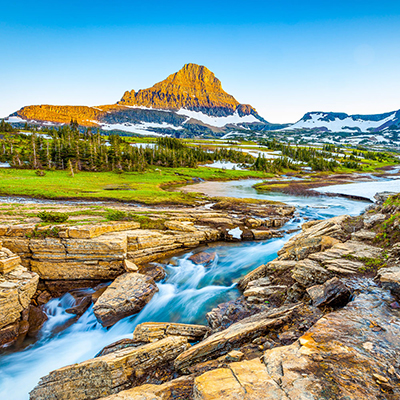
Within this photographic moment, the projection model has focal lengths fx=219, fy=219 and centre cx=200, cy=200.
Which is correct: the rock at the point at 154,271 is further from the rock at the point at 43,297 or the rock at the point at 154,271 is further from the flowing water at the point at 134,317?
the rock at the point at 43,297

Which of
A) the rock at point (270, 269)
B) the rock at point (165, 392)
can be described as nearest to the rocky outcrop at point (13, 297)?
the rock at point (165, 392)

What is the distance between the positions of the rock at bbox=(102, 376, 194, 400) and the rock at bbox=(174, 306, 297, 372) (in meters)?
0.99

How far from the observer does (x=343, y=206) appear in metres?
41.8

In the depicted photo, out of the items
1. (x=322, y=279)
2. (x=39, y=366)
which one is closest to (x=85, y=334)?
(x=39, y=366)

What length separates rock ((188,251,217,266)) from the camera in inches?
743

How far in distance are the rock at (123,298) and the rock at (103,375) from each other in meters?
4.70

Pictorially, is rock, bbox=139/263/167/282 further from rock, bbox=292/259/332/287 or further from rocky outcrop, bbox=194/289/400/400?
rocky outcrop, bbox=194/289/400/400

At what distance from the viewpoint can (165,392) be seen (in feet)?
18.3

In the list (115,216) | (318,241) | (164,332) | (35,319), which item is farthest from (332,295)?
(115,216)

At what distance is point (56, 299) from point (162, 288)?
23.4 feet

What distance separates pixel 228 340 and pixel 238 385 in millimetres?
2557

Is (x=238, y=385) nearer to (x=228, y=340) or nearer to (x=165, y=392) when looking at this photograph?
(x=165, y=392)

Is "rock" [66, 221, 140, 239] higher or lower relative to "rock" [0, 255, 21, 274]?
higher

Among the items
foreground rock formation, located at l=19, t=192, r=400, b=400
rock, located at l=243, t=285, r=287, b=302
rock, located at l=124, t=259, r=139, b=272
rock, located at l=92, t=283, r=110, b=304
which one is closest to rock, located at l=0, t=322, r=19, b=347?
rock, located at l=92, t=283, r=110, b=304
